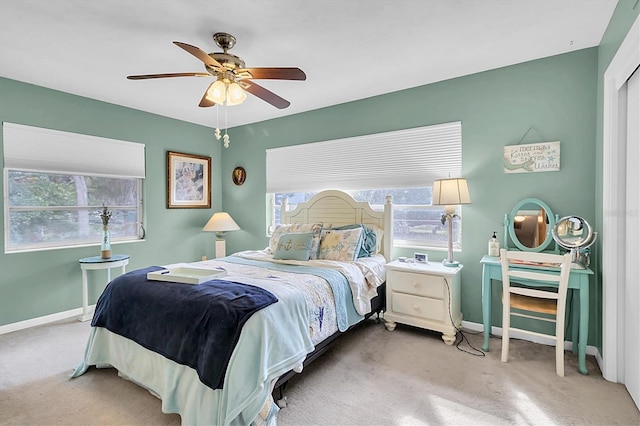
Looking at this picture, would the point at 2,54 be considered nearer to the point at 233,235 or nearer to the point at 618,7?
the point at 233,235

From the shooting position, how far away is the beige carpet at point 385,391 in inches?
74.4

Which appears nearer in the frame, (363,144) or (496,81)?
(496,81)

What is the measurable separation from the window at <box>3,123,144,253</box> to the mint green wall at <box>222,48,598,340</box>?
2.81m

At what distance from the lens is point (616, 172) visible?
222cm

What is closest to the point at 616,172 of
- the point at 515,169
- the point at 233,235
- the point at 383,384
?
the point at 515,169

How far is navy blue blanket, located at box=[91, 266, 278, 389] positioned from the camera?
1.71 meters

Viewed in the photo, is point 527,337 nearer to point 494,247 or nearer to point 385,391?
point 494,247

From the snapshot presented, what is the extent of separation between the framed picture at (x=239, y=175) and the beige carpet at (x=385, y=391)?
117 inches

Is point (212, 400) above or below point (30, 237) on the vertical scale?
below

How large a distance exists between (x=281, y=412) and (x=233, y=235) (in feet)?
11.8

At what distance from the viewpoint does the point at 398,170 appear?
12.0 feet

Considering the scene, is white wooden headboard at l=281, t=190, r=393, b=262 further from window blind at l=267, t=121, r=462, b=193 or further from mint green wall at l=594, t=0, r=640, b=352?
mint green wall at l=594, t=0, r=640, b=352

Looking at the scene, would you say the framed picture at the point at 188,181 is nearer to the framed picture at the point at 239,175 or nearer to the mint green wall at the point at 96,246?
the mint green wall at the point at 96,246

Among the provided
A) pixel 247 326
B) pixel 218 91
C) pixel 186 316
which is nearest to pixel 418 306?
pixel 247 326
